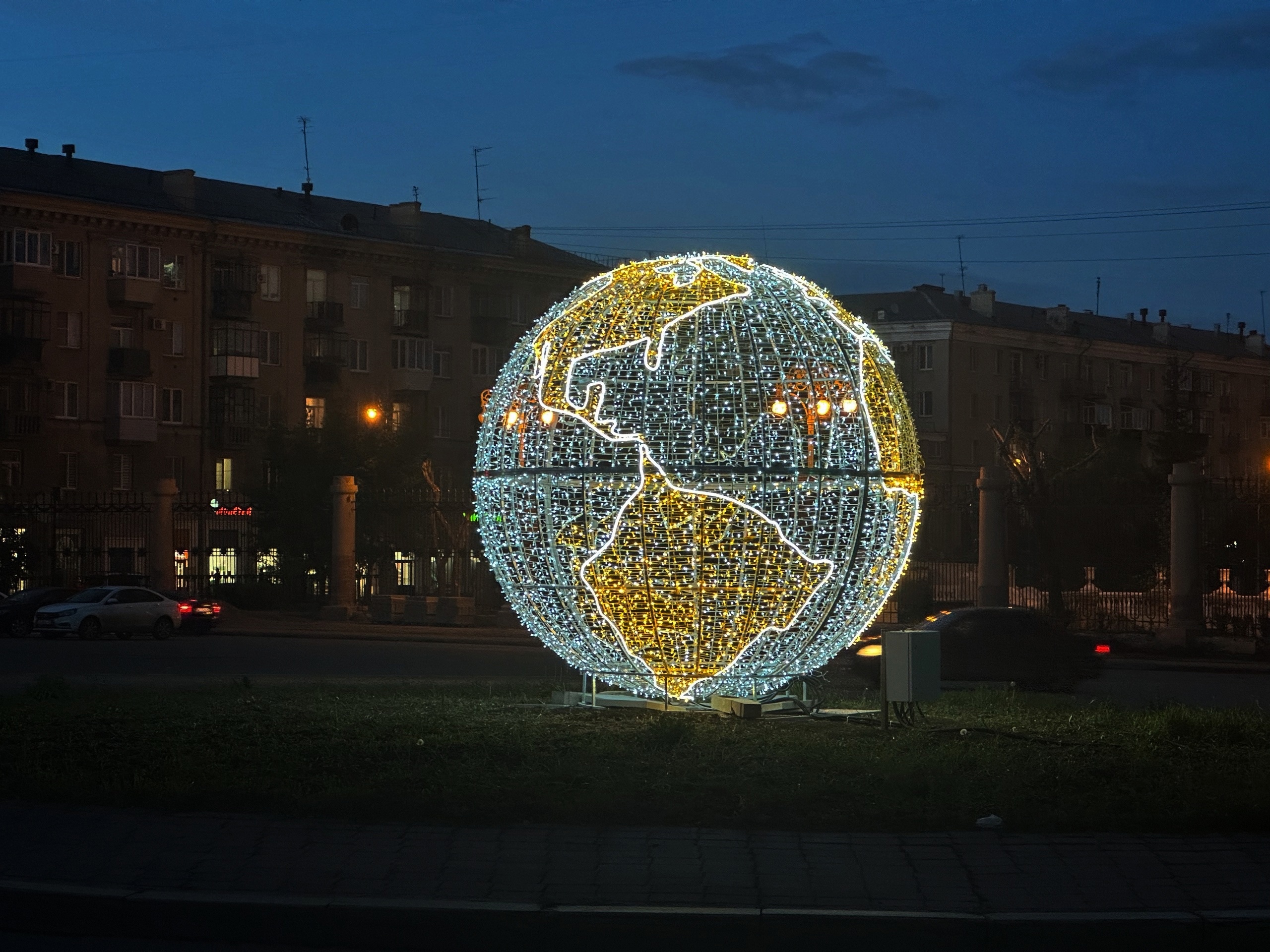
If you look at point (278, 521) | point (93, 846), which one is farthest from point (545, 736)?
point (278, 521)

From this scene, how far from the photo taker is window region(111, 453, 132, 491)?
53.1 meters

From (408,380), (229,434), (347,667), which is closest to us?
(347,667)

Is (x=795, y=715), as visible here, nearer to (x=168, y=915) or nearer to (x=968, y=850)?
(x=968, y=850)

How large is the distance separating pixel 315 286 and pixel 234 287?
3.68 metres

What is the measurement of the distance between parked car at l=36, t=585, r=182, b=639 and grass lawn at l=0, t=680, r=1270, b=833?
1846 centimetres

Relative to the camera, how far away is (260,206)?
2309 inches

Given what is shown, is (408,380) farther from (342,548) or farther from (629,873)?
(629,873)

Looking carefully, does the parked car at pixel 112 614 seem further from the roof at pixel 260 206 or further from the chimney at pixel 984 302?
the chimney at pixel 984 302

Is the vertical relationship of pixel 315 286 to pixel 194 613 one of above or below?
above

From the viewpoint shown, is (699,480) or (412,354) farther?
(412,354)

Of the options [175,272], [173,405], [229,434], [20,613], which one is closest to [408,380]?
[229,434]

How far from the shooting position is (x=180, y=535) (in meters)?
53.4

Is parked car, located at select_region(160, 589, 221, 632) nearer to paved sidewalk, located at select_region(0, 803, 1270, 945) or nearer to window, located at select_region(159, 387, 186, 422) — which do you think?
window, located at select_region(159, 387, 186, 422)

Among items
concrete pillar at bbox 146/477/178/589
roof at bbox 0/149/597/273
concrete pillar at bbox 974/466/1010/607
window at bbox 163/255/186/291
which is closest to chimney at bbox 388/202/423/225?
roof at bbox 0/149/597/273
